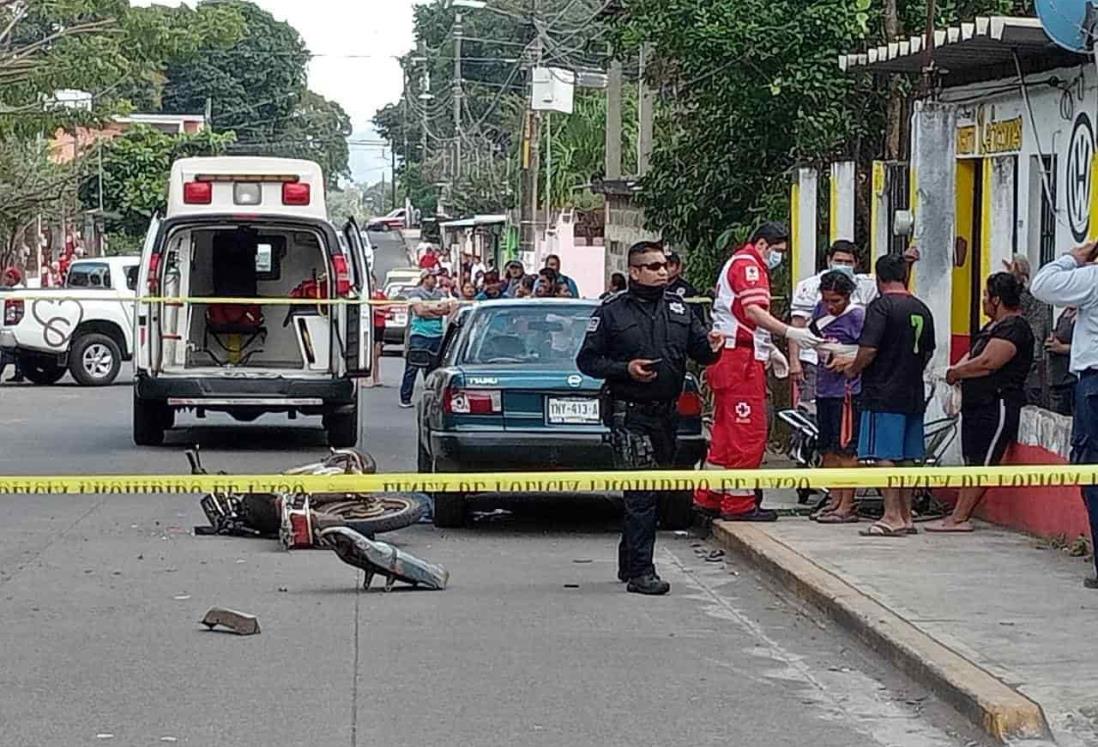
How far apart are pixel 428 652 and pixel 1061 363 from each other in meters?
4.65

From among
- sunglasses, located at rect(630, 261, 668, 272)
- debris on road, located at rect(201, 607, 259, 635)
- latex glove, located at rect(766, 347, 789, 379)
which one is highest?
sunglasses, located at rect(630, 261, 668, 272)

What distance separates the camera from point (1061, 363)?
37.2ft

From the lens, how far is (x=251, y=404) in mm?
17547

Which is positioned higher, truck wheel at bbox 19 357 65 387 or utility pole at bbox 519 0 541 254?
utility pole at bbox 519 0 541 254

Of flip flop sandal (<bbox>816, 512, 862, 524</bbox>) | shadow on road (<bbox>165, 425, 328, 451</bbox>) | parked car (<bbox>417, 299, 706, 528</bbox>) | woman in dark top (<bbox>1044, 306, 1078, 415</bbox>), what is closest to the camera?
woman in dark top (<bbox>1044, 306, 1078, 415</bbox>)

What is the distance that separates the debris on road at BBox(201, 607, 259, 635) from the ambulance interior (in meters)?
8.91

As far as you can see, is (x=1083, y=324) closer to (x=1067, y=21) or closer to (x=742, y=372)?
(x=1067, y=21)

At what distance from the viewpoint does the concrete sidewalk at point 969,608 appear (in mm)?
7371

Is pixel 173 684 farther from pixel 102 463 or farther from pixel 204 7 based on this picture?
pixel 204 7

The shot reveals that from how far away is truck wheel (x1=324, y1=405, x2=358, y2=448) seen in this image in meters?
18.4

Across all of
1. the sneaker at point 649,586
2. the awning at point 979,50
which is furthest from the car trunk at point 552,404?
the awning at point 979,50

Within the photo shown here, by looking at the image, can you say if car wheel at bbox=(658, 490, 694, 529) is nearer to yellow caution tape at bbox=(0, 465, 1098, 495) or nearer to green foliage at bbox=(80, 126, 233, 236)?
yellow caution tape at bbox=(0, 465, 1098, 495)

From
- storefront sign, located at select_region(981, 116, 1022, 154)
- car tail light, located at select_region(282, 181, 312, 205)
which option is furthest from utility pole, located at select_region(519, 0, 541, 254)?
storefront sign, located at select_region(981, 116, 1022, 154)

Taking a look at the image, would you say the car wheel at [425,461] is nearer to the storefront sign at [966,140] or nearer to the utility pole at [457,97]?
the storefront sign at [966,140]
